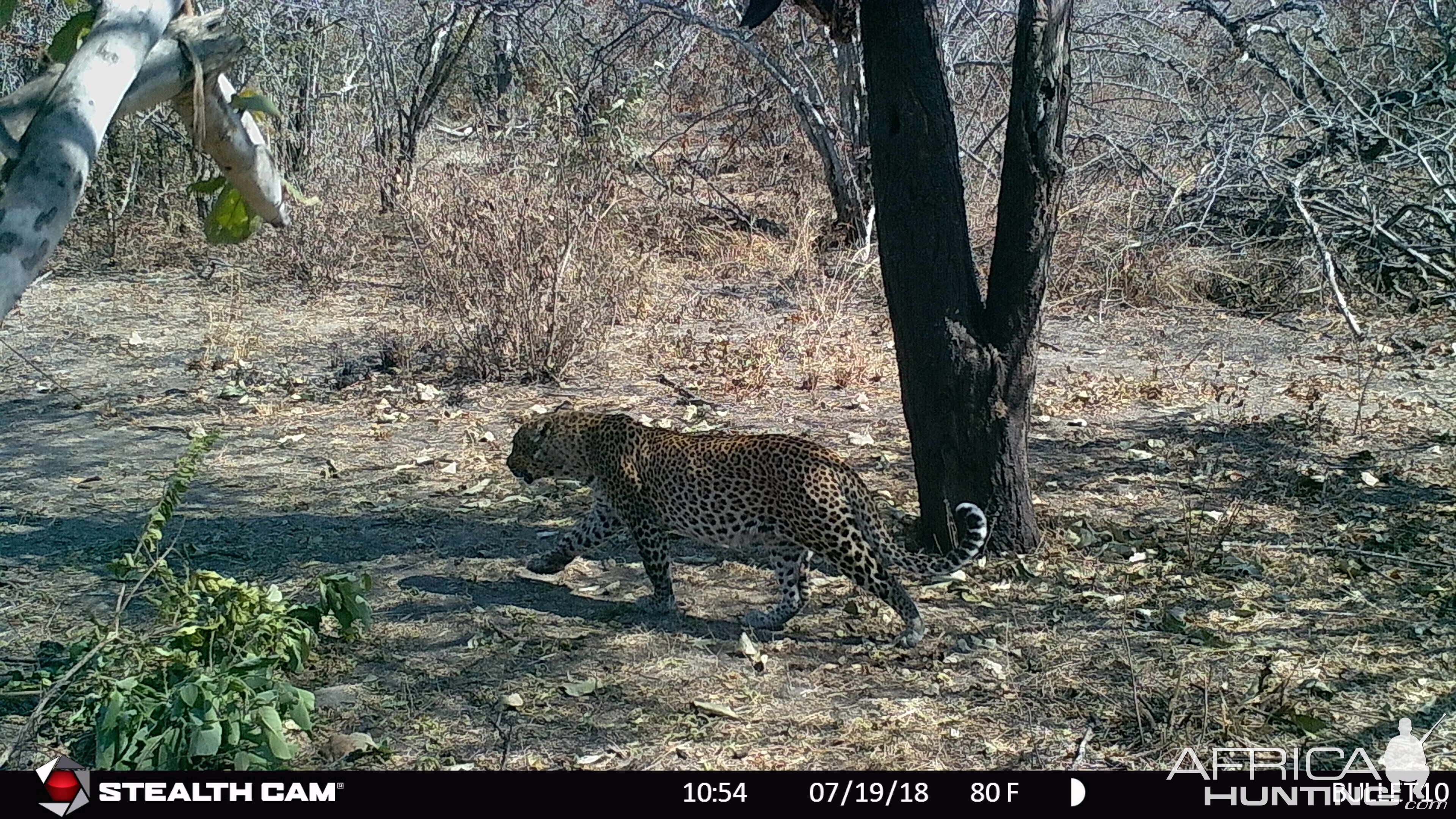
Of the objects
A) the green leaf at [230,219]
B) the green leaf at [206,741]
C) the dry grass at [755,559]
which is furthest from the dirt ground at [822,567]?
the green leaf at [230,219]

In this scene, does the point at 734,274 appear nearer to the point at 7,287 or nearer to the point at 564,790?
the point at 564,790

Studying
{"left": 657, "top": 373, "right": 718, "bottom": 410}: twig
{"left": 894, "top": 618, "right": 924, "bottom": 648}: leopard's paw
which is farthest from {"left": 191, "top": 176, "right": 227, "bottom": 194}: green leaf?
{"left": 657, "top": 373, "right": 718, "bottom": 410}: twig

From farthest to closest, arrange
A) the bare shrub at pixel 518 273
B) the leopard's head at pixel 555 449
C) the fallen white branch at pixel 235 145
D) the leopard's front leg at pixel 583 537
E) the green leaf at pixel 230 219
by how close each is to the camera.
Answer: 1. the bare shrub at pixel 518 273
2. the leopard's head at pixel 555 449
3. the leopard's front leg at pixel 583 537
4. the green leaf at pixel 230 219
5. the fallen white branch at pixel 235 145

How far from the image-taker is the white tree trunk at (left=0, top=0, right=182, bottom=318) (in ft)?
4.98

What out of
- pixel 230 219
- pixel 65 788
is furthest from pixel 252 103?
pixel 65 788

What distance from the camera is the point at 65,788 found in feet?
11.9

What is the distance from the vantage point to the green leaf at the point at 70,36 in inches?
81.7

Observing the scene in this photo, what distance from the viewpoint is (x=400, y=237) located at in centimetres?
1201

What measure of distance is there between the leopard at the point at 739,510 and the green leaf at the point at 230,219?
9.40ft

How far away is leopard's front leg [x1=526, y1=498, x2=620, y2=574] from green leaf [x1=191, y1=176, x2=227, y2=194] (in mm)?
3158

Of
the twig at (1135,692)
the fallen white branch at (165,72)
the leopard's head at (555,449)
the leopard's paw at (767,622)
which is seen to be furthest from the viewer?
the leopard's head at (555,449)

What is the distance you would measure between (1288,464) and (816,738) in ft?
12.8

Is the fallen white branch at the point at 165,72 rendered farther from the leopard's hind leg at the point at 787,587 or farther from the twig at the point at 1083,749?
the leopard's hind leg at the point at 787,587

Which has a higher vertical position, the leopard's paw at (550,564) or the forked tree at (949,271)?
the forked tree at (949,271)
